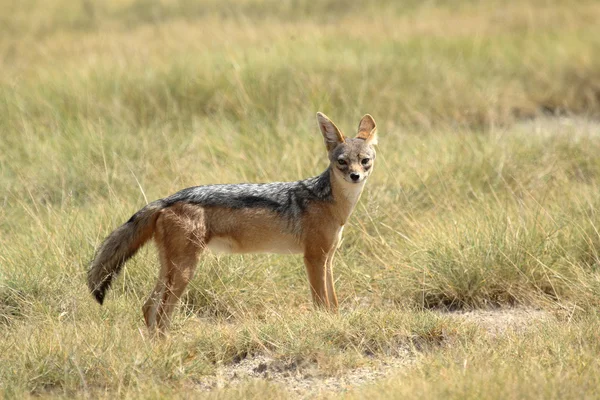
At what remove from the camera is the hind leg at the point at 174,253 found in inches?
208

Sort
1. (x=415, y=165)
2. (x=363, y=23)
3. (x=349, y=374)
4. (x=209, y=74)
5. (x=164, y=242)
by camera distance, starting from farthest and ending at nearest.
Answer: (x=363, y=23), (x=209, y=74), (x=415, y=165), (x=164, y=242), (x=349, y=374)

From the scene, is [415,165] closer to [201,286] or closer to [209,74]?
[201,286]

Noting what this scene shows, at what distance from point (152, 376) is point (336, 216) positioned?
1.72 m

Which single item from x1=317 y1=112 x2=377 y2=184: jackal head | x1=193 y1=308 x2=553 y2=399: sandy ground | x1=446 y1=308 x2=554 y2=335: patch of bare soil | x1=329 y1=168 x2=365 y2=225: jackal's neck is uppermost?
x1=317 y1=112 x2=377 y2=184: jackal head

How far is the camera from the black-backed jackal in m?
5.31

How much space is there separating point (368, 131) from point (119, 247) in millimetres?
1774

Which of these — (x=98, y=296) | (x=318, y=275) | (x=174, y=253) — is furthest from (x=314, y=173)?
(x=98, y=296)

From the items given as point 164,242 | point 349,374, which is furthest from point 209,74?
point 349,374

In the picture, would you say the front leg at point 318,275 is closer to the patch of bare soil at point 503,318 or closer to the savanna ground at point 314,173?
the savanna ground at point 314,173

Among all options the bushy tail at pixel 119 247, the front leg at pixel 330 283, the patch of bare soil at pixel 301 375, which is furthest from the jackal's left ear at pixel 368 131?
the patch of bare soil at pixel 301 375

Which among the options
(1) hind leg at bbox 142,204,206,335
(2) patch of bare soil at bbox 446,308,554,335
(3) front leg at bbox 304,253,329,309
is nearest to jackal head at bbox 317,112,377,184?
(3) front leg at bbox 304,253,329,309

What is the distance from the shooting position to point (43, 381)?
15.0ft

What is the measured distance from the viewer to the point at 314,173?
7770 millimetres

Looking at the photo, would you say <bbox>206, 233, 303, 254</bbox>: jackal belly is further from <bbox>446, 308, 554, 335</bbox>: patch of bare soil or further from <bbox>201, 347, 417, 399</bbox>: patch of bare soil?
<bbox>446, 308, 554, 335</bbox>: patch of bare soil
